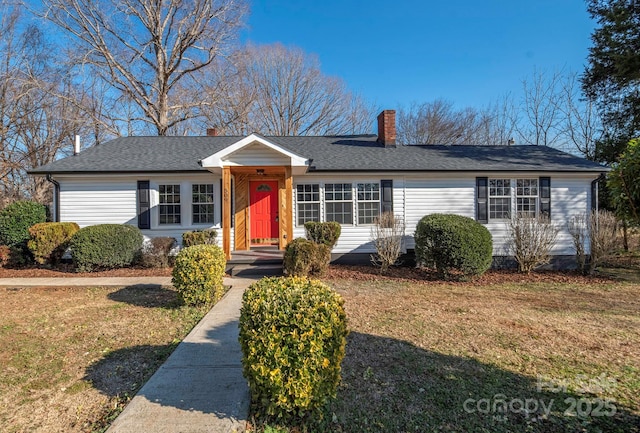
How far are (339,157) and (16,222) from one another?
10352 mm

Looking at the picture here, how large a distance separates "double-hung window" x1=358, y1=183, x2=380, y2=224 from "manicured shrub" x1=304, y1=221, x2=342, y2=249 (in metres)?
1.17

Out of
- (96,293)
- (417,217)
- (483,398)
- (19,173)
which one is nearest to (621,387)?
(483,398)

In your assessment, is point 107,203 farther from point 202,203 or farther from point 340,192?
point 340,192

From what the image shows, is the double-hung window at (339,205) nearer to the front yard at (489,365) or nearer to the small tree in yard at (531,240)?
the front yard at (489,365)

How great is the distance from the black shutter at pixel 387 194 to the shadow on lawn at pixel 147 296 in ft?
21.9

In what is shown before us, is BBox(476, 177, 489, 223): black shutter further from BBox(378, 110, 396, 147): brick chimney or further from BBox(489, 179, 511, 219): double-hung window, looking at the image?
BBox(378, 110, 396, 147): brick chimney

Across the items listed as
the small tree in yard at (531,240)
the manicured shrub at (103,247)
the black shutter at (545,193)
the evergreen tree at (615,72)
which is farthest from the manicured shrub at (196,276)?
the evergreen tree at (615,72)

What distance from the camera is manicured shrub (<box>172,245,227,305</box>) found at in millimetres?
5578

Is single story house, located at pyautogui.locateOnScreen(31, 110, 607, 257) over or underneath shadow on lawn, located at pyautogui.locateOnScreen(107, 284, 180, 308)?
over

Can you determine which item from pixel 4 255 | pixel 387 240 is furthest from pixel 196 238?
pixel 4 255

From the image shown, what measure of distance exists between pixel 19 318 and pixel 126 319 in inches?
72.6

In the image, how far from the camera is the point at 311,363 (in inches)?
97.4

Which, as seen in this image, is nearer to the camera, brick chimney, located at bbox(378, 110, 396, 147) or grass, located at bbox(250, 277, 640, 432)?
grass, located at bbox(250, 277, 640, 432)

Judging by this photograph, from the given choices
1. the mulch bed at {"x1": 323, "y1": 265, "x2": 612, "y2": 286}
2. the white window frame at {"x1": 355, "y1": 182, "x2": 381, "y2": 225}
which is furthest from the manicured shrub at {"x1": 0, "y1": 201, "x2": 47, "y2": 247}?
the white window frame at {"x1": 355, "y1": 182, "x2": 381, "y2": 225}
